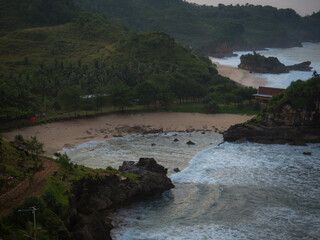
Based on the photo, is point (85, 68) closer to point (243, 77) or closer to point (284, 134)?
point (284, 134)

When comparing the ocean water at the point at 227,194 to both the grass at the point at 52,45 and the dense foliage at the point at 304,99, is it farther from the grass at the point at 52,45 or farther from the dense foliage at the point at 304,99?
the grass at the point at 52,45

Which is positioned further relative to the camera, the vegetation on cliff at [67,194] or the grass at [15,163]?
the grass at [15,163]

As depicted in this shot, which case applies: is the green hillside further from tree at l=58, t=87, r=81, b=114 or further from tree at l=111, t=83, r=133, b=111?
tree at l=111, t=83, r=133, b=111

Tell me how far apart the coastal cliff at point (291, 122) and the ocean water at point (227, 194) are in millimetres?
2607

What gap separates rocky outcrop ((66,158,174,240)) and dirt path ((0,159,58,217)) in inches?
128

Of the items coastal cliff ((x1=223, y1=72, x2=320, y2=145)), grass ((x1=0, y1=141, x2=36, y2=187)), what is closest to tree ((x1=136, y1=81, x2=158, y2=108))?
coastal cliff ((x1=223, y1=72, x2=320, y2=145))

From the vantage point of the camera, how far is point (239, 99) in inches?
3553

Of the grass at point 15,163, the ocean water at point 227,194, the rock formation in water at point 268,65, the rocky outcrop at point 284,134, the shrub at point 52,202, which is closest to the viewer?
the shrub at point 52,202

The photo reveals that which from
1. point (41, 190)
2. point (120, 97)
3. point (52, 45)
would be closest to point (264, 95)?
point (120, 97)

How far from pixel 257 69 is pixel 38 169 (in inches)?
5600

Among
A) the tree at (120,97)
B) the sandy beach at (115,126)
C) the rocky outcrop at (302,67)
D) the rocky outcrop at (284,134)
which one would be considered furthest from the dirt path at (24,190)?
the rocky outcrop at (302,67)

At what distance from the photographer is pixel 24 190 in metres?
32.5

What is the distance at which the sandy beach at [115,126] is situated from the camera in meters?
66.8

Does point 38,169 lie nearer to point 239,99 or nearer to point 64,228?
point 64,228
